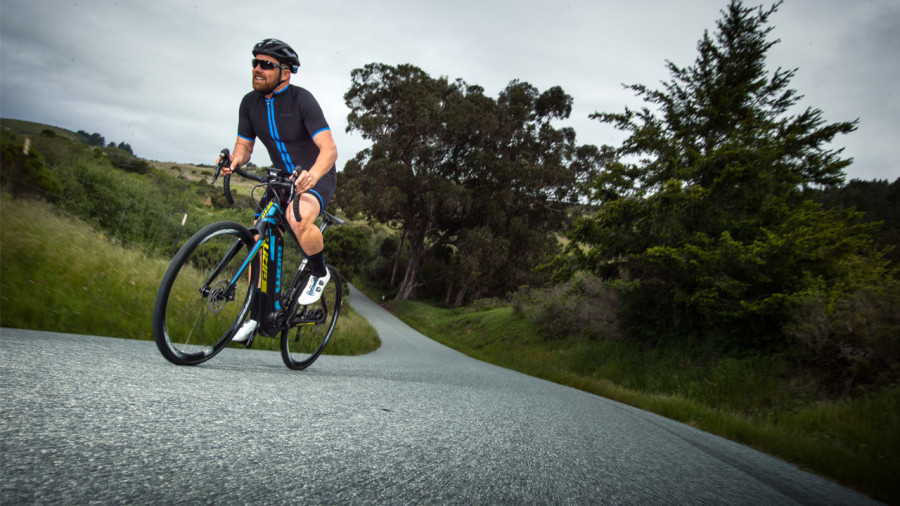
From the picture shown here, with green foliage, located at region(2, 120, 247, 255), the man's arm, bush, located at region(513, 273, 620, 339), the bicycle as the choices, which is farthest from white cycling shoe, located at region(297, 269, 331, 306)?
bush, located at region(513, 273, 620, 339)

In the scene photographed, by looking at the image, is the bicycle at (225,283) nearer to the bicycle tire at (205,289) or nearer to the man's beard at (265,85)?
the bicycle tire at (205,289)

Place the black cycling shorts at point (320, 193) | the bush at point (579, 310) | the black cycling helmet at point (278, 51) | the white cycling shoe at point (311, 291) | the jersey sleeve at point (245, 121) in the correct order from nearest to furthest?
1. the black cycling helmet at point (278, 51)
2. the black cycling shorts at point (320, 193)
3. the jersey sleeve at point (245, 121)
4. the white cycling shoe at point (311, 291)
5. the bush at point (579, 310)

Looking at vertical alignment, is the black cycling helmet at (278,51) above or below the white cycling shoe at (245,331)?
above

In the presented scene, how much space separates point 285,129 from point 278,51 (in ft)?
1.98

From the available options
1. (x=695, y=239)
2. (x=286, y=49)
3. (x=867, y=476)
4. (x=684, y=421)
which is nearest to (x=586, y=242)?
(x=695, y=239)

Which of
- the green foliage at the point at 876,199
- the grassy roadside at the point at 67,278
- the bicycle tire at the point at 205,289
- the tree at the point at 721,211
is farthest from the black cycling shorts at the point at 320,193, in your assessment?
A: the green foliage at the point at 876,199

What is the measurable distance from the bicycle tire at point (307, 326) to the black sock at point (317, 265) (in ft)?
0.27

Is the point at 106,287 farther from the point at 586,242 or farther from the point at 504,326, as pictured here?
the point at 504,326

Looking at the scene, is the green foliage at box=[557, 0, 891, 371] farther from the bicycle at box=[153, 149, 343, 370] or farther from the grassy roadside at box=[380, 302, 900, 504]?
the bicycle at box=[153, 149, 343, 370]

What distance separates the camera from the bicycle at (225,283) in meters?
2.76

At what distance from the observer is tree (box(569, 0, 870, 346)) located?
9.80 metres

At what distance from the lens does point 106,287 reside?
4395mm

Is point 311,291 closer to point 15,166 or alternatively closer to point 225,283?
point 225,283

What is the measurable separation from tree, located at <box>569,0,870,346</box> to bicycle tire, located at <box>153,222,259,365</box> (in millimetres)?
9929
